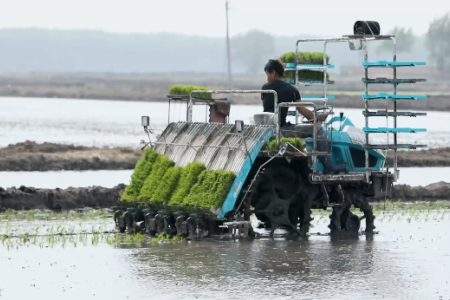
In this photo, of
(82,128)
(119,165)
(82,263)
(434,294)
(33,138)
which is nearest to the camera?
(434,294)

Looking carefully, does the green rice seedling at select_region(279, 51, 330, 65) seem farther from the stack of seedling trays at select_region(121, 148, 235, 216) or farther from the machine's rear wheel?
the machine's rear wheel

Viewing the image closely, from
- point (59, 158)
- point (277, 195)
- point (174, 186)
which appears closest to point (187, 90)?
point (174, 186)

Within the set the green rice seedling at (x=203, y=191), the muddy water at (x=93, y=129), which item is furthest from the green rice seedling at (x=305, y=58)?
the muddy water at (x=93, y=129)

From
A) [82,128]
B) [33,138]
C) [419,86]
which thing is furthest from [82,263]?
[419,86]

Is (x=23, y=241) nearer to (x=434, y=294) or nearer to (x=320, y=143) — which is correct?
(x=320, y=143)

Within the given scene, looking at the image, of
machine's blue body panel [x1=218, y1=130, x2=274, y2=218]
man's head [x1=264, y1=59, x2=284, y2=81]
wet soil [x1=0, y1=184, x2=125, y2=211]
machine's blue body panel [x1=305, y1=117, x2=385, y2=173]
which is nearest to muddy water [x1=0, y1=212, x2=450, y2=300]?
machine's blue body panel [x1=218, y1=130, x2=274, y2=218]

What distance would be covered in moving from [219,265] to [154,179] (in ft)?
14.6

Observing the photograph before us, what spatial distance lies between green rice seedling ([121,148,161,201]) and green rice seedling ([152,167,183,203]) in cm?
72

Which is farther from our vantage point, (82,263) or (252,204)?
(252,204)

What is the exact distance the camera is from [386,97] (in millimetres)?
19250

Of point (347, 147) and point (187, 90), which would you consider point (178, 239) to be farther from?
point (347, 147)

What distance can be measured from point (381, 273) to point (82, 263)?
3940mm

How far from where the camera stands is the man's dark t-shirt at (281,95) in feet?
64.5

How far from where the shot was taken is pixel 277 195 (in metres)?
19.6
